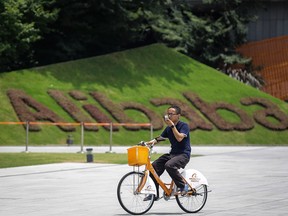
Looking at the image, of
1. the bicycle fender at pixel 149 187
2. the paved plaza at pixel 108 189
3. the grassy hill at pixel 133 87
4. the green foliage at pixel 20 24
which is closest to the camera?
the bicycle fender at pixel 149 187

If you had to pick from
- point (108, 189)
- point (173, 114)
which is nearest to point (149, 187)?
point (173, 114)

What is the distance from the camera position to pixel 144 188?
1571 cm

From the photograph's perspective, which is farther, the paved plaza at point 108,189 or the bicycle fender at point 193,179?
the paved plaza at point 108,189

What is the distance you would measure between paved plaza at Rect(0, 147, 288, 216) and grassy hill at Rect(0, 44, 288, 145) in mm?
15938

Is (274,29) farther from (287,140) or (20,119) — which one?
(20,119)

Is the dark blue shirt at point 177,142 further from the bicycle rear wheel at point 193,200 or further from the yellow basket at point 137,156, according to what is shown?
the yellow basket at point 137,156

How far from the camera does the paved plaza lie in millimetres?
16547

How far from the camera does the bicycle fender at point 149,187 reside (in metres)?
15.7

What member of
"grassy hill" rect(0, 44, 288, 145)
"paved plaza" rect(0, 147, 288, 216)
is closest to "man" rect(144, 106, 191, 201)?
"paved plaza" rect(0, 147, 288, 216)

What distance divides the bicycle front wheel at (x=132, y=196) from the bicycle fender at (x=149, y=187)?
0.14 meters

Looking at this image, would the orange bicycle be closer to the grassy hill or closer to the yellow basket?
the yellow basket

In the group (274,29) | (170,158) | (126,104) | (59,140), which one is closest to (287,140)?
(126,104)

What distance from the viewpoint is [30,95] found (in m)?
48.0

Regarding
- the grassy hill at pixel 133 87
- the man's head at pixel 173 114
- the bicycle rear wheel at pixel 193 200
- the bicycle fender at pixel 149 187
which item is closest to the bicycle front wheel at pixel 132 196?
the bicycle fender at pixel 149 187
